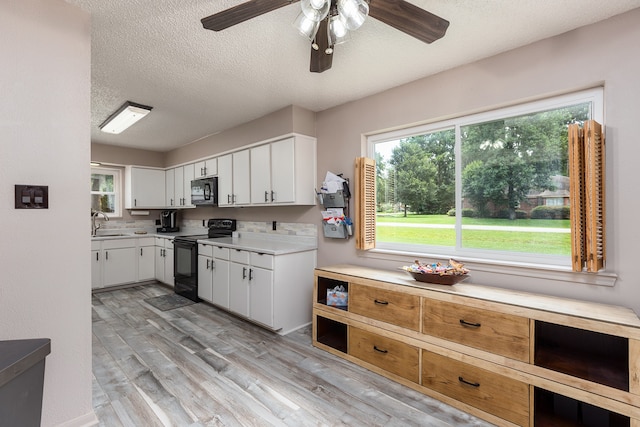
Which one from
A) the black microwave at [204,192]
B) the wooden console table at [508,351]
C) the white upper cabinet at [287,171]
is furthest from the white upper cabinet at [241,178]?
the wooden console table at [508,351]

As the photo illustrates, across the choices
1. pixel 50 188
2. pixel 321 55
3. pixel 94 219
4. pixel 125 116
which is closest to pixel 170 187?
pixel 94 219

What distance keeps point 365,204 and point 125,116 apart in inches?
114

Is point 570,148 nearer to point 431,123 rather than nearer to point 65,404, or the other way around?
point 431,123

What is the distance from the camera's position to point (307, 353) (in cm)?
265

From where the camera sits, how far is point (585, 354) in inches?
70.6

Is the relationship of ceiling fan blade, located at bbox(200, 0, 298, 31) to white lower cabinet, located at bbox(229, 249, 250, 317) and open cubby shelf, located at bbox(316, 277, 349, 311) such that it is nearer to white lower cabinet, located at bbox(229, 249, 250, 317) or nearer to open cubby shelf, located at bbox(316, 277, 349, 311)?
open cubby shelf, located at bbox(316, 277, 349, 311)

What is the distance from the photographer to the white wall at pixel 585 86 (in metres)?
1.72

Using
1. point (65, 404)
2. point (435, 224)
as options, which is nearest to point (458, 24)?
point (435, 224)

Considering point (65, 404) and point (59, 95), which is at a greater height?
point (59, 95)

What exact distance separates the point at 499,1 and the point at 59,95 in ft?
8.10

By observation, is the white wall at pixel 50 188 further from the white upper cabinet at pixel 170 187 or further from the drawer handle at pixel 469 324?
the white upper cabinet at pixel 170 187

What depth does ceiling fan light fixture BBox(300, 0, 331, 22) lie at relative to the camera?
4.10 feet

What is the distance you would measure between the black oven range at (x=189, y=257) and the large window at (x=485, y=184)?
2.52 meters

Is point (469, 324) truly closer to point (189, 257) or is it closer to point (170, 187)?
point (189, 257)
